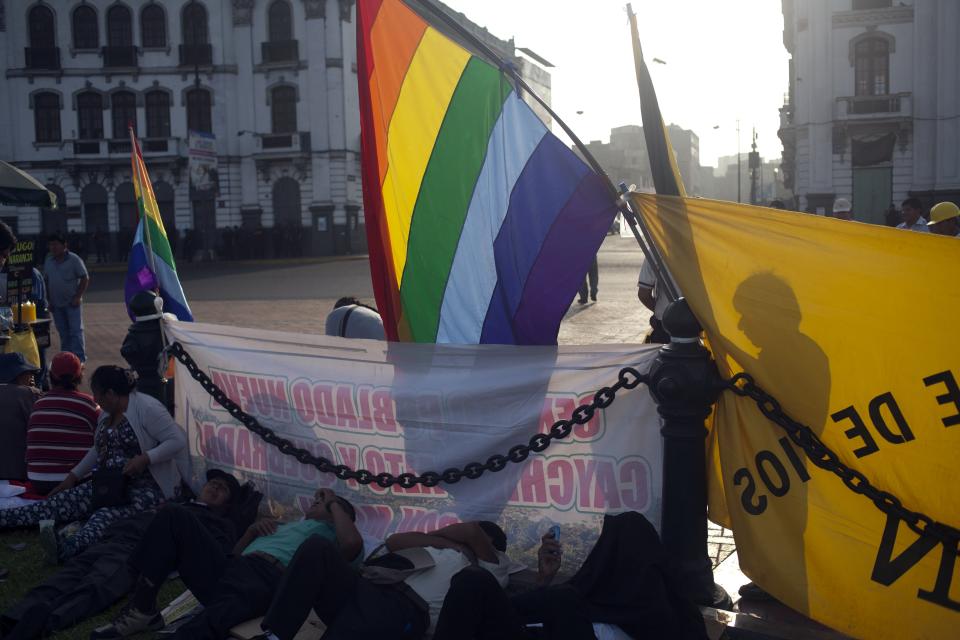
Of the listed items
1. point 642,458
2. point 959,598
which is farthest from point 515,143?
point 959,598

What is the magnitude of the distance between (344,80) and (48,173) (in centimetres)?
1343

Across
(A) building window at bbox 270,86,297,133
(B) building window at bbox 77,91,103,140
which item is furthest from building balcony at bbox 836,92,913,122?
(B) building window at bbox 77,91,103,140

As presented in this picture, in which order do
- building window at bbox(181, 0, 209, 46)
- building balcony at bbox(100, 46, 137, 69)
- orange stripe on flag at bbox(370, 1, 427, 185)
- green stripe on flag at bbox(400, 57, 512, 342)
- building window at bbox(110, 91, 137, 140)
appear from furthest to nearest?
building window at bbox(110, 91, 137, 140), building balcony at bbox(100, 46, 137, 69), building window at bbox(181, 0, 209, 46), orange stripe on flag at bbox(370, 1, 427, 185), green stripe on flag at bbox(400, 57, 512, 342)

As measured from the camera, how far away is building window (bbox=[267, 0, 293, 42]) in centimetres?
4525

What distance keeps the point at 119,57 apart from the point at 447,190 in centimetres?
4433

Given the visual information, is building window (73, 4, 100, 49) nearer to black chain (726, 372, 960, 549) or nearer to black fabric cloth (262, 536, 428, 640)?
black fabric cloth (262, 536, 428, 640)

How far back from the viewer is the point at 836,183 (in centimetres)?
4088

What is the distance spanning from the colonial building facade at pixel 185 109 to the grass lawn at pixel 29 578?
39262 millimetres

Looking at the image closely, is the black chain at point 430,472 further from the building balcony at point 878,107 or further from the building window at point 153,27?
the building window at point 153,27

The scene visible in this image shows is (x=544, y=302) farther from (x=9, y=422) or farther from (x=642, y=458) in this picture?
(x=9, y=422)

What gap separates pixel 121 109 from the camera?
150 ft

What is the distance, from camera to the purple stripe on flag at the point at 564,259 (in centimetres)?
490

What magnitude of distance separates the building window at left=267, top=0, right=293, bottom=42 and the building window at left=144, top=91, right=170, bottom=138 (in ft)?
17.9

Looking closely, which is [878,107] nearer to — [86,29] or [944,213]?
[86,29]
